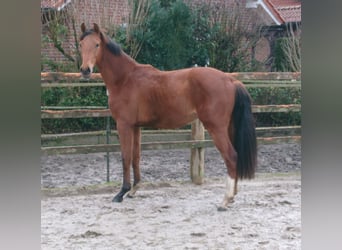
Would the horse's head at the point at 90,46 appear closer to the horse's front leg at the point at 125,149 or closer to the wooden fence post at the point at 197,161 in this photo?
the horse's front leg at the point at 125,149

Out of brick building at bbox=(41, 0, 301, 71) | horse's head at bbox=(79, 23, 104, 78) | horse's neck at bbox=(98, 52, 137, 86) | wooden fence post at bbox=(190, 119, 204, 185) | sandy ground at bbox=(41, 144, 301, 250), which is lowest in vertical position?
sandy ground at bbox=(41, 144, 301, 250)

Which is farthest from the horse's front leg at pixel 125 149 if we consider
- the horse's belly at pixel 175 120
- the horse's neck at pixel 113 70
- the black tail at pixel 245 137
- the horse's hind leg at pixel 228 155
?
the black tail at pixel 245 137

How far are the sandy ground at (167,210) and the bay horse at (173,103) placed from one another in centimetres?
23

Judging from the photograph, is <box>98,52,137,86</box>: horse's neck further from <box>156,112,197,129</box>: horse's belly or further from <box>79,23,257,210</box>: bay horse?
<box>156,112,197,129</box>: horse's belly

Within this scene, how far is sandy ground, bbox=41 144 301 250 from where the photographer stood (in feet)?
8.04

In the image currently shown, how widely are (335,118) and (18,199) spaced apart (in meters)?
0.27

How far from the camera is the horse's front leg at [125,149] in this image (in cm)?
336

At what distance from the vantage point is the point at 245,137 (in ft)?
10.2

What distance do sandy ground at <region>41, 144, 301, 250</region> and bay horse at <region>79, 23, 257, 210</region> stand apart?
0.23m

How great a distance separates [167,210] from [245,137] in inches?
30.5

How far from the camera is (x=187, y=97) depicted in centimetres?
324

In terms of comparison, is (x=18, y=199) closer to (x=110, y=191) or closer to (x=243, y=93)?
(x=243, y=93)

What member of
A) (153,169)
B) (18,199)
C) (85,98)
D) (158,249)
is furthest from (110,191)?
(18,199)

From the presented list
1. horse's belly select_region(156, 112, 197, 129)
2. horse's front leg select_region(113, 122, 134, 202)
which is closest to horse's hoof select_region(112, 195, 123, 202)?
horse's front leg select_region(113, 122, 134, 202)
